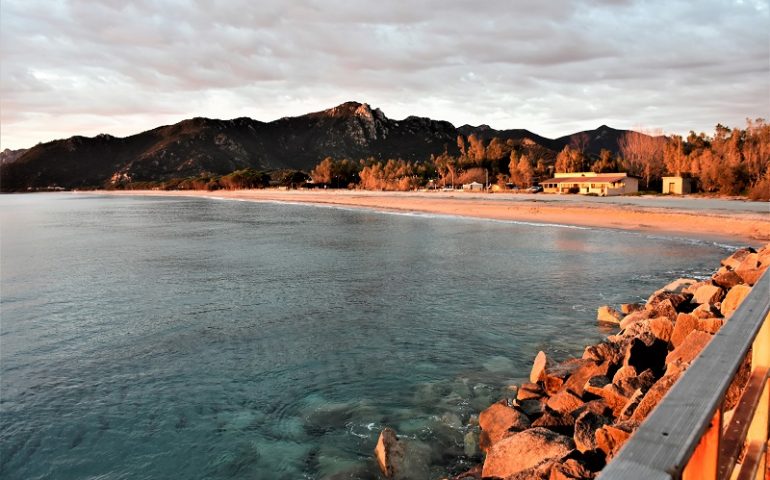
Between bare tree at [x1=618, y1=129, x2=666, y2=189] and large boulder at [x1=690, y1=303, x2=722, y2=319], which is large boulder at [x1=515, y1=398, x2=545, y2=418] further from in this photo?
bare tree at [x1=618, y1=129, x2=666, y2=189]

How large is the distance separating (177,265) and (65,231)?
32.6 m

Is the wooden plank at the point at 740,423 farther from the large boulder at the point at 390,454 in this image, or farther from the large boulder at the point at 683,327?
the large boulder at the point at 683,327

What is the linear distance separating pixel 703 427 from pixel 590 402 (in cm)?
713

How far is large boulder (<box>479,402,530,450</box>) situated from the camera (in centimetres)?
801

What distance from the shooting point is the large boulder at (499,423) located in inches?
315

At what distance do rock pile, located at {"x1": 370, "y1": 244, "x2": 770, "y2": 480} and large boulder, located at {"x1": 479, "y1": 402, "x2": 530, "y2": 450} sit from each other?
0.05 feet

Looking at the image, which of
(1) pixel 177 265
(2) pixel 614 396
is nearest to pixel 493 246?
(1) pixel 177 265

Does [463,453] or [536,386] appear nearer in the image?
[463,453]

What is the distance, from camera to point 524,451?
22.3ft

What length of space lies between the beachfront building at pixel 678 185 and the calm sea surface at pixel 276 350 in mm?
60307

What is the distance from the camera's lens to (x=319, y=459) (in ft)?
27.2

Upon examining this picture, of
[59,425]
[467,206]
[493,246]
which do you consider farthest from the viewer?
[467,206]

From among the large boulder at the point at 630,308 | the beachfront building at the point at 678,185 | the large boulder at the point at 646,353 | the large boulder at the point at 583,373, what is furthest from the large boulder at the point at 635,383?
the beachfront building at the point at 678,185

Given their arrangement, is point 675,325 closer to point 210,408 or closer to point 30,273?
point 210,408
